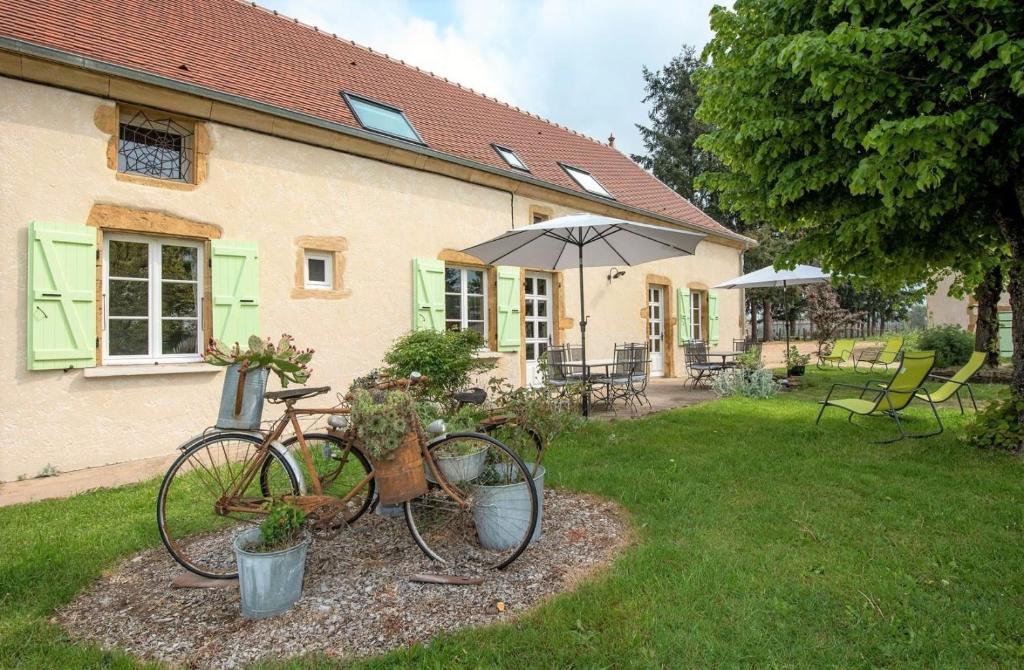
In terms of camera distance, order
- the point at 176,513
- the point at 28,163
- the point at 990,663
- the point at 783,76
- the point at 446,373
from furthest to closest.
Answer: the point at 446,373
the point at 28,163
the point at 783,76
the point at 176,513
the point at 990,663

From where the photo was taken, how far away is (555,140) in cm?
1234

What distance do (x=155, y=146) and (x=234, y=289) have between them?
1612 mm

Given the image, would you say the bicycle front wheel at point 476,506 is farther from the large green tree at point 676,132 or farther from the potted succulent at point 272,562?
the large green tree at point 676,132

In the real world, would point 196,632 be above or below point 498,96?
below

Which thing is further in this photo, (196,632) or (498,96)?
(498,96)

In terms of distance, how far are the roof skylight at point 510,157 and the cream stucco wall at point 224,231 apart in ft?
2.44

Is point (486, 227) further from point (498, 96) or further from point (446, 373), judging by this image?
point (498, 96)

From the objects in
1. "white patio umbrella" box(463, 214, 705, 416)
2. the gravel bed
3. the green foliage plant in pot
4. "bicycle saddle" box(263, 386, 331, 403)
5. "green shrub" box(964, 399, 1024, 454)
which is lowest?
the gravel bed

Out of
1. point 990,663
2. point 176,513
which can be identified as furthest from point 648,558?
point 176,513

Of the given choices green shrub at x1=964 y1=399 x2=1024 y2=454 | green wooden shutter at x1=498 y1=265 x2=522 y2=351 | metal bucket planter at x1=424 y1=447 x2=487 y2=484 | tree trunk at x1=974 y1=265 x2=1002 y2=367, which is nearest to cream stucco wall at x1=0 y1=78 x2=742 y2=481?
green wooden shutter at x1=498 y1=265 x2=522 y2=351

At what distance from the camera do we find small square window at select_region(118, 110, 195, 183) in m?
5.34

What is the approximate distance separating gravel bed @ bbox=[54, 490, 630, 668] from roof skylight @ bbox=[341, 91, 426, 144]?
5871 millimetres

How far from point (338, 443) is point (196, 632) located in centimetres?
95

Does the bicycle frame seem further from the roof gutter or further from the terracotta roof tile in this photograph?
the terracotta roof tile
